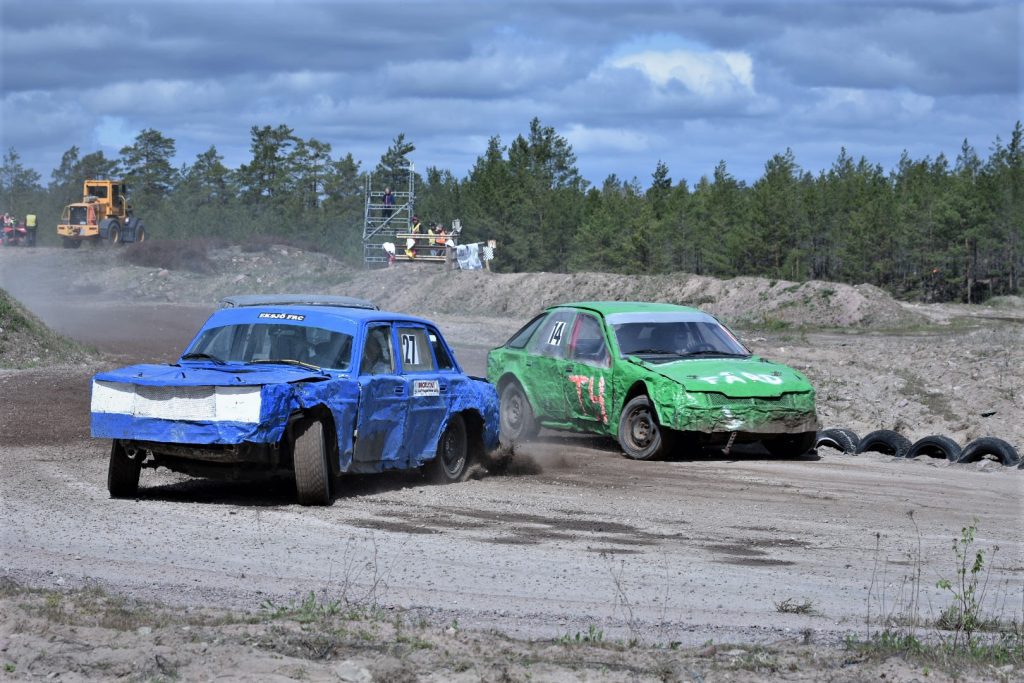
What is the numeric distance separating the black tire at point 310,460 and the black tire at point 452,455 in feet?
6.58

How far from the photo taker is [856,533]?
9.45 meters

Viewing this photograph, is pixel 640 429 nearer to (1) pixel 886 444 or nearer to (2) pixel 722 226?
(1) pixel 886 444

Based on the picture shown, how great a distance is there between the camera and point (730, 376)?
1340 cm

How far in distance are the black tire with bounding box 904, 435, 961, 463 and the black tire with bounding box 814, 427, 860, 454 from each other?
776 millimetres

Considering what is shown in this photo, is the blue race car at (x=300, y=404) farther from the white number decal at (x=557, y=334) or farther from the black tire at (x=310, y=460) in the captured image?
the white number decal at (x=557, y=334)

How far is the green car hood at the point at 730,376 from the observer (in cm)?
1319

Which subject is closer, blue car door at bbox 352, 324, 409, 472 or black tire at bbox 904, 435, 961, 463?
blue car door at bbox 352, 324, 409, 472

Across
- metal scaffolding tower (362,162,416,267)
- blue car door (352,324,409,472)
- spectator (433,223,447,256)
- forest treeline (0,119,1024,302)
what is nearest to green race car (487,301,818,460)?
blue car door (352,324,409,472)

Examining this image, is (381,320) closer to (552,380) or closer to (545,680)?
(552,380)

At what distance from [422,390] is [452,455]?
0.90 m

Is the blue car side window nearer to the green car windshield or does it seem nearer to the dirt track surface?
the dirt track surface

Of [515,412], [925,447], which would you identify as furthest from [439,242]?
[925,447]

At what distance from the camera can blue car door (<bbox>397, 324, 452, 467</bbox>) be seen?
1116 centimetres

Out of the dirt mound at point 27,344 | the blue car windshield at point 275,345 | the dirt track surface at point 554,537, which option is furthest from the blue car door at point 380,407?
the dirt mound at point 27,344
